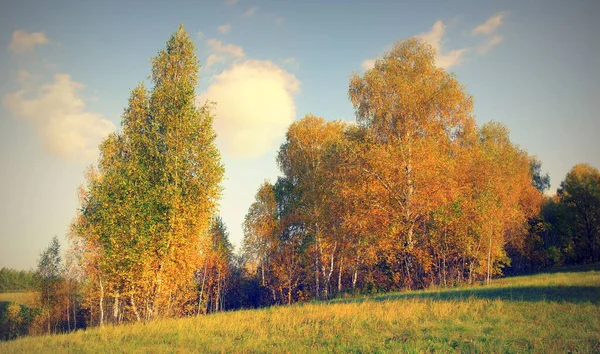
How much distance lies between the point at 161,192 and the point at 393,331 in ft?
47.2

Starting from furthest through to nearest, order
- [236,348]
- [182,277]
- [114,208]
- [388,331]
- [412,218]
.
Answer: [412,218] < [182,277] < [114,208] < [388,331] < [236,348]

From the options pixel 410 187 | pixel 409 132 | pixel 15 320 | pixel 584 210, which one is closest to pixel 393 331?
pixel 410 187

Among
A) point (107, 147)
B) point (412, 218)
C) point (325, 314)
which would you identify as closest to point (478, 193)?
point (412, 218)

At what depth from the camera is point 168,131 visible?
20.5 meters

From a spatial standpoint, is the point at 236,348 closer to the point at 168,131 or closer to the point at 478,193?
the point at 168,131

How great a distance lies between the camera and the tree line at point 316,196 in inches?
758

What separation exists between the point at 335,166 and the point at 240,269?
4119cm

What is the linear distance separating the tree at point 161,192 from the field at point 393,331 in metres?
5.17

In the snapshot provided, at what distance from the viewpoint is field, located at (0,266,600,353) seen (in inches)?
351

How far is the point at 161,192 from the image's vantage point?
19125mm

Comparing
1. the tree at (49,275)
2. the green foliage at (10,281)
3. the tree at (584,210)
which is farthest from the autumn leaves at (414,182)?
the green foliage at (10,281)

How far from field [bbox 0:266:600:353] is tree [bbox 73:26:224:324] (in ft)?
17.0

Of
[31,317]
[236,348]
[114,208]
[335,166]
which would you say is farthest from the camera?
[31,317]

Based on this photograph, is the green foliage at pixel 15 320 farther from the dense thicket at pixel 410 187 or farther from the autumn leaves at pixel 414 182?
the autumn leaves at pixel 414 182
